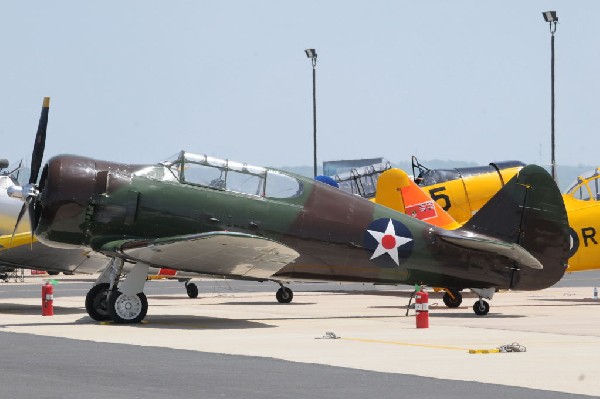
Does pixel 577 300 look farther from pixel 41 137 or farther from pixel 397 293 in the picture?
pixel 41 137

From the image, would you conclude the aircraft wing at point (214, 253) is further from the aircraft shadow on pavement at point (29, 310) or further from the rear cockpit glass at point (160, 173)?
the aircraft shadow on pavement at point (29, 310)

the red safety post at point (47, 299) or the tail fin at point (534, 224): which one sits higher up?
the tail fin at point (534, 224)

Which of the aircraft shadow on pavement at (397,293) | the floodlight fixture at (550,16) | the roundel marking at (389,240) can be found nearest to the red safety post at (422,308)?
the roundel marking at (389,240)

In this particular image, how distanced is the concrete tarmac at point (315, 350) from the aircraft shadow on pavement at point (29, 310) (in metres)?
0.04

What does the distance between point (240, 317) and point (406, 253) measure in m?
3.39

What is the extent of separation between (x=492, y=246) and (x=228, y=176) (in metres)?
4.92

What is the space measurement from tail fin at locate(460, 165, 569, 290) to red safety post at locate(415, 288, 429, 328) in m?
3.77

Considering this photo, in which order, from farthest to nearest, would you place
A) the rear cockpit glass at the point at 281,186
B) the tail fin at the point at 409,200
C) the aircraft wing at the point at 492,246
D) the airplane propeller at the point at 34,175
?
the tail fin at the point at 409,200, the aircraft wing at the point at 492,246, the rear cockpit glass at the point at 281,186, the airplane propeller at the point at 34,175

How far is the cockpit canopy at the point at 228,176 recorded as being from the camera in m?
19.9

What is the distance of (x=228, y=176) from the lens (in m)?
20.1

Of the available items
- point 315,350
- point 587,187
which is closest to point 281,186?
point 315,350

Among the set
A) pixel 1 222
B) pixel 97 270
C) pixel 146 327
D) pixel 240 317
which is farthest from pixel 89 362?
pixel 1 222

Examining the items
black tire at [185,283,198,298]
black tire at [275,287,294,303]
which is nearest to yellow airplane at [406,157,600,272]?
black tire at [275,287,294,303]

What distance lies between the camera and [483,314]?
2217 cm
